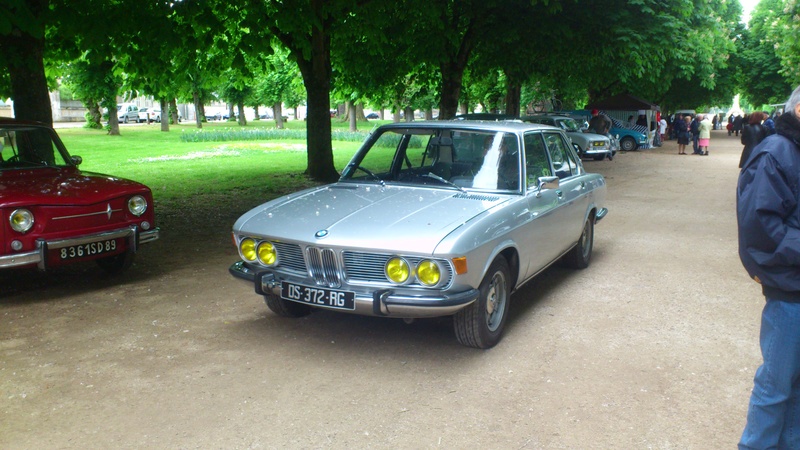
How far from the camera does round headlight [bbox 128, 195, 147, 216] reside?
23.1 ft

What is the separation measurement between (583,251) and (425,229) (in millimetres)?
3597

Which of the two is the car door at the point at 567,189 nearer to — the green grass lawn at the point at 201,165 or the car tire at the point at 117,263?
the car tire at the point at 117,263

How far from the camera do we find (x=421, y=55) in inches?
738

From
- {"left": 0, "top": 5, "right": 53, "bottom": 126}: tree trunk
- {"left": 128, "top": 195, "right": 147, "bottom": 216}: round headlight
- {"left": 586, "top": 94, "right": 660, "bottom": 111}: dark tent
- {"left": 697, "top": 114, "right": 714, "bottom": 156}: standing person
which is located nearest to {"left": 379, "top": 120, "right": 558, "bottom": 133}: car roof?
{"left": 128, "top": 195, "right": 147, "bottom": 216}: round headlight

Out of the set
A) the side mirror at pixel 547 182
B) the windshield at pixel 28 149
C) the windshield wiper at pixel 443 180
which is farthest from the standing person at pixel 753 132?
the windshield at pixel 28 149

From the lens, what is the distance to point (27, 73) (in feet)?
31.8

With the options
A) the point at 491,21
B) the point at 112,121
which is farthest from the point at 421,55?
the point at 112,121

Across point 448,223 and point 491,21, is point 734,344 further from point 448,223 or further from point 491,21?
point 491,21

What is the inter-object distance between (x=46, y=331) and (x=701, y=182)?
1659 centimetres

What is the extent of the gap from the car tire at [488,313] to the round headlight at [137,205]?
3861 millimetres

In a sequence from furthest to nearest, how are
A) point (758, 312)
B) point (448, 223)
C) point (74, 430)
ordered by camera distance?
point (758, 312) → point (448, 223) → point (74, 430)

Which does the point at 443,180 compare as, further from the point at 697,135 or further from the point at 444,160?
the point at 697,135

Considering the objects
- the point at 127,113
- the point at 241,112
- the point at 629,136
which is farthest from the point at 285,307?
the point at 127,113

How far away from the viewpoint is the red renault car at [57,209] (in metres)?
6.11
